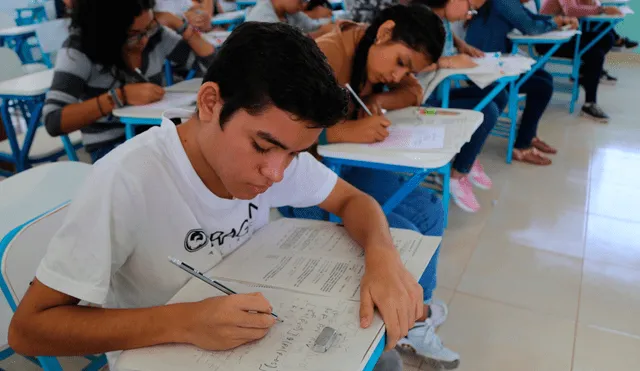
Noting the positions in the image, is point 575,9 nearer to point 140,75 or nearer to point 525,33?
point 525,33

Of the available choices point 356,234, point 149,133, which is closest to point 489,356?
point 356,234

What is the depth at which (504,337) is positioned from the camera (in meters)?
1.65

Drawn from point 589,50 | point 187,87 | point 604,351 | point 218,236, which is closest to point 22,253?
point 218,236

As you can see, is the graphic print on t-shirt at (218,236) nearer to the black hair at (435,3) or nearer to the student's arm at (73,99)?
the student's arm at (73,99)

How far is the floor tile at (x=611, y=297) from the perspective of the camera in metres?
1.72

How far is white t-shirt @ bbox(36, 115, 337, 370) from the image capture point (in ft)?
2.17

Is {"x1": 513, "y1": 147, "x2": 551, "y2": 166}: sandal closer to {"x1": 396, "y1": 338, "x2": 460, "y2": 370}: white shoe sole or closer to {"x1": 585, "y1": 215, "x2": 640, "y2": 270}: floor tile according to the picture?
{"x1": 585, "y1": 215, "x2": 640, "y2": 270}: floor tile

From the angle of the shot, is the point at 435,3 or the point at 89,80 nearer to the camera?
the point at 89,80

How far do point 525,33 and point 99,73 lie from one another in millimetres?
2480

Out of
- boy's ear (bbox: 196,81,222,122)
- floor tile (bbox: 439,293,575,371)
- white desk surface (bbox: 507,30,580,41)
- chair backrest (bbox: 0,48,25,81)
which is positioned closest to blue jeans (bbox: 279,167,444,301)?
floor tile (bbox: 439,293,575,371)

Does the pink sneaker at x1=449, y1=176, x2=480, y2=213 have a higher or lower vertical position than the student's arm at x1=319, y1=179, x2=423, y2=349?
lower

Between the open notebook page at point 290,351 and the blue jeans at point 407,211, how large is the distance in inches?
27.4

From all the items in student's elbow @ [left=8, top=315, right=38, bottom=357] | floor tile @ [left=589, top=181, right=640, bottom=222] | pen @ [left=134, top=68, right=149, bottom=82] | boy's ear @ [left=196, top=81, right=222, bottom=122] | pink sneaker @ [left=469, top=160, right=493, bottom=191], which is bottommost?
floor tile @ [left=589, top=181, right=640, bottom=222]

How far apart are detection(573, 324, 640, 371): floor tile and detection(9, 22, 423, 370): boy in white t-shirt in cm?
112
